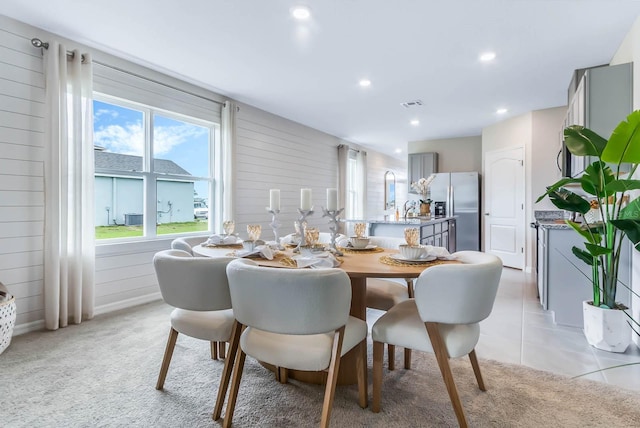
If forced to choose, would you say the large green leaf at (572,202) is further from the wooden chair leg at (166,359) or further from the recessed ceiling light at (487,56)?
the wooden chair leg at (166,359)

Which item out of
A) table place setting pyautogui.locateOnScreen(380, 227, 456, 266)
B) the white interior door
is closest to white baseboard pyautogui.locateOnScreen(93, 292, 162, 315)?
table place setting pyautogui.locateOnScreen(380, 227, 456, 266)

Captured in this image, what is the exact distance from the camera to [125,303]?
11.6 ft

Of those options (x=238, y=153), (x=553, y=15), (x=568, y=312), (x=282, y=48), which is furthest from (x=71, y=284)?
(x=553, y=15)

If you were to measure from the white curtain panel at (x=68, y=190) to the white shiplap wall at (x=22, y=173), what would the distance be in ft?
0.31

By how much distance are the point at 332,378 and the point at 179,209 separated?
135 inches

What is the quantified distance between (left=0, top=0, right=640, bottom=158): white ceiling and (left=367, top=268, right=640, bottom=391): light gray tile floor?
2.58m

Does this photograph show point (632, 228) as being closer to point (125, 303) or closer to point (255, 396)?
point (255, 396)

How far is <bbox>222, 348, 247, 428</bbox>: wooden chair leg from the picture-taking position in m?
1.59

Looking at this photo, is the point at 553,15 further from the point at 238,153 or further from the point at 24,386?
the point at 24,386

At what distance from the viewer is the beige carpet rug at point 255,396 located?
1.67m

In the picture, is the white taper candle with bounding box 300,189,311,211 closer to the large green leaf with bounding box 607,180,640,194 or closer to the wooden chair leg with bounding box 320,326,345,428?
the wooden chair leg with bounding box 320,326,345,428

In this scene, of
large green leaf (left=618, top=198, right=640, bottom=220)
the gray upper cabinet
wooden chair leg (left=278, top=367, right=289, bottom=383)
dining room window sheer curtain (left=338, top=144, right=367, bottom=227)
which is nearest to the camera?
wooden chair leg (left=278, top=367, right=289, bottom=383)

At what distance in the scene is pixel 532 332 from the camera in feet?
9.36

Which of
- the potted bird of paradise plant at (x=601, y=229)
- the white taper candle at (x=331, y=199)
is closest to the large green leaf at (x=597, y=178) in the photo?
the potted bird of paradise plant at (x=601, y=229)
